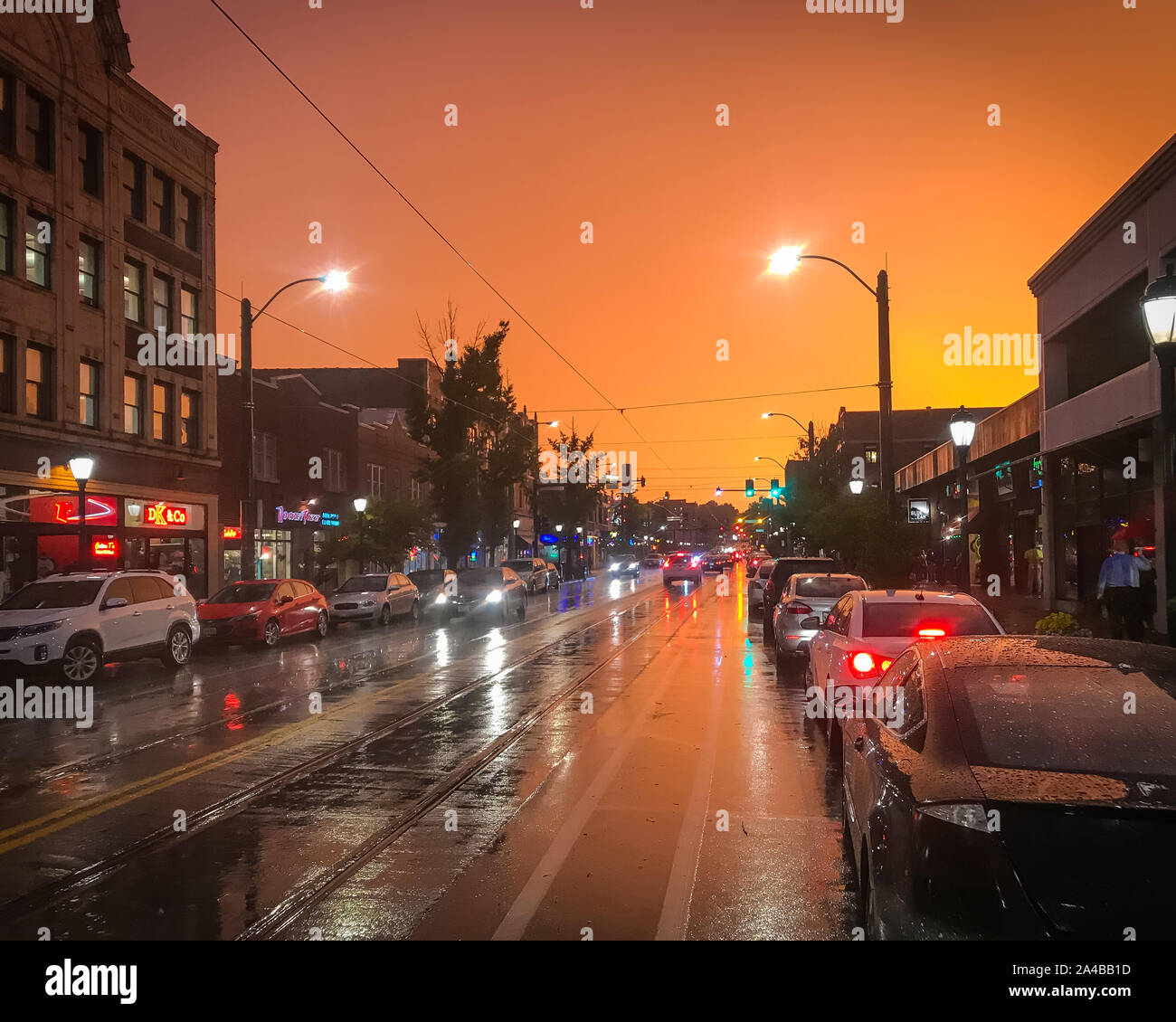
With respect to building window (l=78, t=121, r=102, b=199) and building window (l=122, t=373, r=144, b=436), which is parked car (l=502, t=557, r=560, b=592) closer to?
building window (l=122, t=373, r=144, b=436)

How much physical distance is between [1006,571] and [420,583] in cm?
1959

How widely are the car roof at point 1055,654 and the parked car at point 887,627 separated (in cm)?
378

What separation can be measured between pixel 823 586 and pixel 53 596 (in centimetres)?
1193

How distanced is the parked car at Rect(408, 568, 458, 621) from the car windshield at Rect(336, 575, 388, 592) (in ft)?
7.28

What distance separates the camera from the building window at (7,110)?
2500 centimetres

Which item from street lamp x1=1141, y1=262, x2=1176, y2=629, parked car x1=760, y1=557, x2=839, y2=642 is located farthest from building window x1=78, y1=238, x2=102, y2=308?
street lamp x1=1141, y1=262, x2=1176, y2=629

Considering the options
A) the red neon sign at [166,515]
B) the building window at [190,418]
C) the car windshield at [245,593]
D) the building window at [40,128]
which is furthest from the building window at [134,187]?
the car windshield at [245,593]

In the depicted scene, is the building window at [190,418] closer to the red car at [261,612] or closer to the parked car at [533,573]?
the red car at [261,612]

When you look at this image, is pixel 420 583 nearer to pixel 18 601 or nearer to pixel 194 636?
pixel 194 636

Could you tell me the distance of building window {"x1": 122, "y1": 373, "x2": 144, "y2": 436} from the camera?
95.9 feet

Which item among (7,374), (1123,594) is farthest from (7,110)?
(1123,594)

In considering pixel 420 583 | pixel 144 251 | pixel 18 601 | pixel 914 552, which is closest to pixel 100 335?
pixel 144 251

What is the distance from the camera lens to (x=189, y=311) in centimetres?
3291

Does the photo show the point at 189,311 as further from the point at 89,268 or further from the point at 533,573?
the point at 533,573
